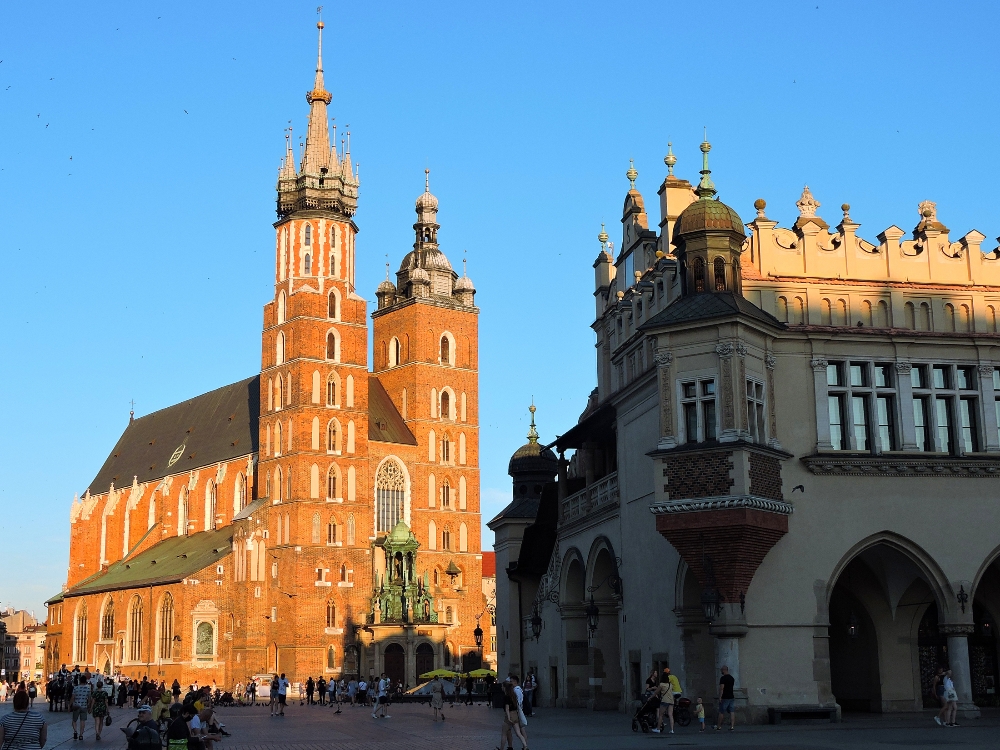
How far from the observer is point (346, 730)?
3155 centimetres

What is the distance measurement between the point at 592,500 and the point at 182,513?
2662 inches

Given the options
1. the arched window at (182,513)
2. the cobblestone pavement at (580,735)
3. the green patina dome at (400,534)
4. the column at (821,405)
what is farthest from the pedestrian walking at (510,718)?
the arched window at (182,513)

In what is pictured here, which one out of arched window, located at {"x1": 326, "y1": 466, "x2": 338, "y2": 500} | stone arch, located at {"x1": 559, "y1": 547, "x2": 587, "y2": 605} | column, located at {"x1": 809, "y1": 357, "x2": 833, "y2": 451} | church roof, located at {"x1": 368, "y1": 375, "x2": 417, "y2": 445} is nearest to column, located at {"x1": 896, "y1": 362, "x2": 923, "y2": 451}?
column, located at {"x1": 809, "y1": 357, "x2": 833, "y2": 451}

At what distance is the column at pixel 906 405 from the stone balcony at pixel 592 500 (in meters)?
8.28

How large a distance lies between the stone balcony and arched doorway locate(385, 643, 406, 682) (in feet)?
123

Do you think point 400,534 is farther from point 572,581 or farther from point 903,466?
point 903,466

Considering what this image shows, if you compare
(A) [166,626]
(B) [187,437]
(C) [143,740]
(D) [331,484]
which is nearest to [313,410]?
(D) [331,484]

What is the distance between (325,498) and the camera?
80.6m

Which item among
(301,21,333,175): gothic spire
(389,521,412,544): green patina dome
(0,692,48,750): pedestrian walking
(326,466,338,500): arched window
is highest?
(301,21,333,175): gothic spire

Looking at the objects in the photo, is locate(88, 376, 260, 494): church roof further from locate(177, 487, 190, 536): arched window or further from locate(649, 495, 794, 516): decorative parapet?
locate(649, 495, 794, 516): decorative parapet

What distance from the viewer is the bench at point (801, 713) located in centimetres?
2811

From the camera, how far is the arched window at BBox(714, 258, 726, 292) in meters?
30.6

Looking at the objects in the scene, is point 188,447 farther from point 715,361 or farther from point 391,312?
point 715,361

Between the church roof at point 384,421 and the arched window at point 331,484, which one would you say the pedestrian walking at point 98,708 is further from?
the church roof at point 384,421
